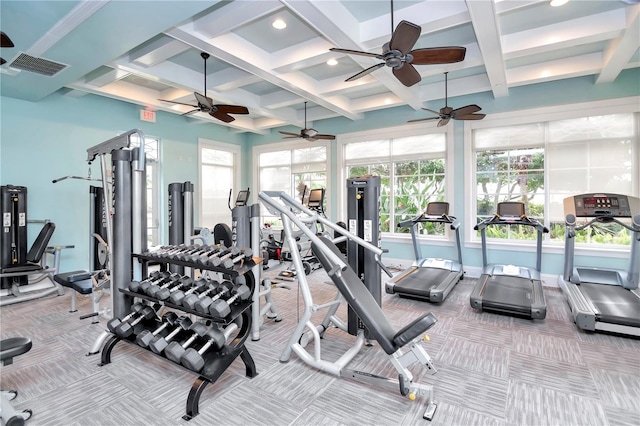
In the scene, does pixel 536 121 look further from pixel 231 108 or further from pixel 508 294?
pixel 231 108

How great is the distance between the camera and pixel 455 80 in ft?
18.7

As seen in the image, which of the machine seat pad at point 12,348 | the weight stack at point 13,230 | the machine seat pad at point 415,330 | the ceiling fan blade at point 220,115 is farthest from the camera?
the ceiling fan blade at point 220,115

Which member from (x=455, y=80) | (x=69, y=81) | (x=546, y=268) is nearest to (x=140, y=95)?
(x=69, y=81)

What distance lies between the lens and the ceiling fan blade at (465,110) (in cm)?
469

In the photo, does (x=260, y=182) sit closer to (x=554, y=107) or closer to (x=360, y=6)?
(x=360, y=6)

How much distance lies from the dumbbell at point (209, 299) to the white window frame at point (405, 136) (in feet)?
15.5

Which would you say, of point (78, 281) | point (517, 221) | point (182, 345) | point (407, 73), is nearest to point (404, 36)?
Result: point (407, 73)

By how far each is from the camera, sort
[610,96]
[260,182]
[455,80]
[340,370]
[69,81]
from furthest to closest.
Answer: [260,182] → [455,80] → [610,96] → [69,81] → [340,370]

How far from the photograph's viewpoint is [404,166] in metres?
6.93

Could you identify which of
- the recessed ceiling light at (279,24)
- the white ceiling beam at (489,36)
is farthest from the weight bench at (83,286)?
the white ceiling beam at (489,36)

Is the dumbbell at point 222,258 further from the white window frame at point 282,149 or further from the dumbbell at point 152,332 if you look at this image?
the white window frame at point 282,149

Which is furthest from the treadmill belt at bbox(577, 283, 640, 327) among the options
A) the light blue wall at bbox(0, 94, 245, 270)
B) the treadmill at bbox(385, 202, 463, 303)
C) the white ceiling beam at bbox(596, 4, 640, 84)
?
the light blue wall at bbox(0, 94, 245, 270)

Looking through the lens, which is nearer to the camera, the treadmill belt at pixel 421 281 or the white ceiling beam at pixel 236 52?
the white ceiling beam at pixel 236 52

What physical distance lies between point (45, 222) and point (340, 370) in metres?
5.19
